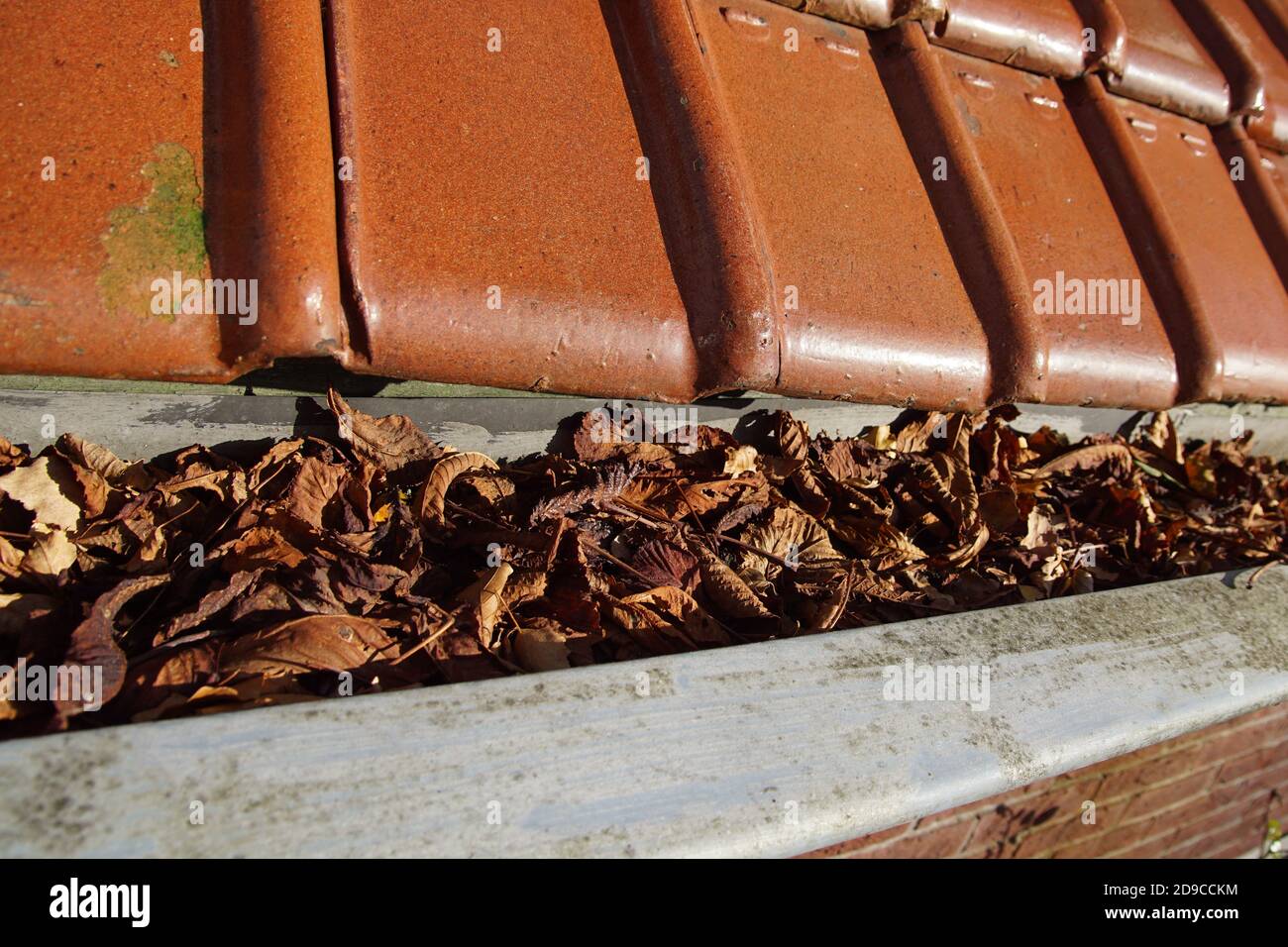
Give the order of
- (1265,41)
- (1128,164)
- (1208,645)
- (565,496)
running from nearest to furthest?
(565,496)
(1208,645)
(1128,164)
(1265,41)

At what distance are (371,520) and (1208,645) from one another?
177cm

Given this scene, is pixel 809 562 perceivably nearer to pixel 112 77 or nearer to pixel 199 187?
pixel 199 187

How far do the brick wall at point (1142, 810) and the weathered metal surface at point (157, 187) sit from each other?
50.9 inches

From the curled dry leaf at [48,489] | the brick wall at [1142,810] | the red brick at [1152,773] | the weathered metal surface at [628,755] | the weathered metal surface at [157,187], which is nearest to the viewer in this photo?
the weathered metal surface at [628,755]

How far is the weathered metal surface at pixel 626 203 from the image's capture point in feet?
4.29

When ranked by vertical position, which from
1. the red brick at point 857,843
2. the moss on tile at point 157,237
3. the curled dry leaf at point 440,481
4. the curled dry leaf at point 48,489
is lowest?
the red brick at point 857,843

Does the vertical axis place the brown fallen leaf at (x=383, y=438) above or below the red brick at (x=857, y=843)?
→ above

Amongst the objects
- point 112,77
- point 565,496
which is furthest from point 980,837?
point 112,77

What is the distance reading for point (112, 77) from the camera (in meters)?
1.36

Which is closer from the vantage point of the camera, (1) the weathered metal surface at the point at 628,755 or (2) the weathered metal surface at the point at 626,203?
(1) the weathered metal surface at the point at 628,755

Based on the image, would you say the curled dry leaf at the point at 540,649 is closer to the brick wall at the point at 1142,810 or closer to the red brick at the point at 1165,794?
the brick wall at the point at 1142,810

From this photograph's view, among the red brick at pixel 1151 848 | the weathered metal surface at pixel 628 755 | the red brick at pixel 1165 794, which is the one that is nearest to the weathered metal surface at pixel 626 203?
the weathered metal surface at pixel 628 755

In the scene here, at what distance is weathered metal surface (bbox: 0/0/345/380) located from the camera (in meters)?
1.22

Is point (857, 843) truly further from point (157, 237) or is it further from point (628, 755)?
point (157, 237)
